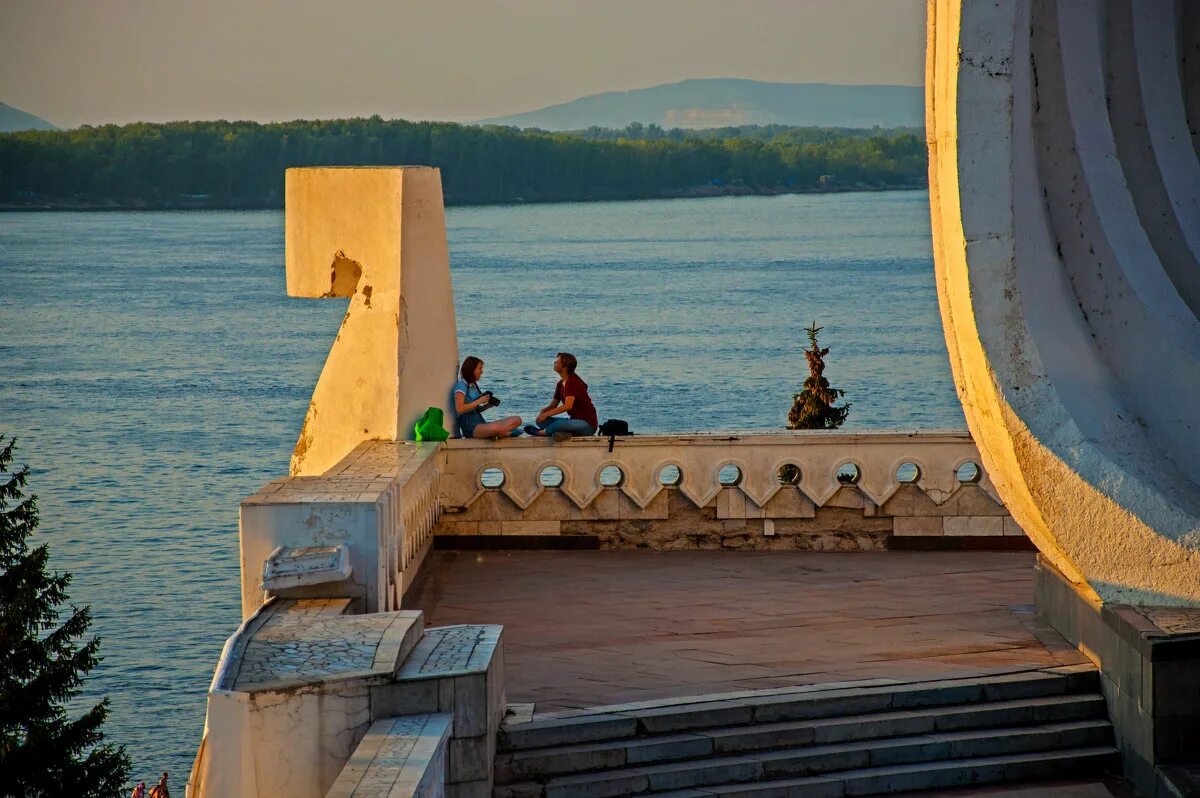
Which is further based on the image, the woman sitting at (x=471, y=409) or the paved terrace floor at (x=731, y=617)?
the woman sitting at (x=471, y=409)

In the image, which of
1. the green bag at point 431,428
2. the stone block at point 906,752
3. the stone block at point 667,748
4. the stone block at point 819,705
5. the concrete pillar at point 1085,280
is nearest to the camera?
the stone block at point 667,748

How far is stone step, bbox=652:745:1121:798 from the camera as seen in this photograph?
8703 mm

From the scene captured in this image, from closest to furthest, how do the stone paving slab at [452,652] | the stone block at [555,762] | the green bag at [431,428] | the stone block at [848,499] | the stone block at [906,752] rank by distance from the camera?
the stone paving slab at [452,652]
the stone block at [555,762]
the stone block at [906,752]
the green bag at [431,428]
the stone block at [848,499]

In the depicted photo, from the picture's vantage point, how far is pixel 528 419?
5456 centimetres

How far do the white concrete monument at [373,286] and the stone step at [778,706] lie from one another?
15.5 ft

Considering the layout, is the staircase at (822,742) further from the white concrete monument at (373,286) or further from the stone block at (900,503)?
the white concrete monument at (373,286)

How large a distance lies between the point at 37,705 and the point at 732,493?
1212 cm

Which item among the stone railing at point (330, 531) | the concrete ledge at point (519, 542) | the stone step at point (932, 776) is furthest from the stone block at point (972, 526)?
the stone railing at point (330, 531)

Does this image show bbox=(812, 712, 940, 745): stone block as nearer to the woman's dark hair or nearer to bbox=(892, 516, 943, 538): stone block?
bbox=(892, 516, 943, 538): stone block

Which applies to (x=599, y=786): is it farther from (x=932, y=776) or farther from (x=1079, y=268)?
(x=1079, y=268)

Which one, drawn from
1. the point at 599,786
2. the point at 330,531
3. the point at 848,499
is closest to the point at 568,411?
the point at 848,499

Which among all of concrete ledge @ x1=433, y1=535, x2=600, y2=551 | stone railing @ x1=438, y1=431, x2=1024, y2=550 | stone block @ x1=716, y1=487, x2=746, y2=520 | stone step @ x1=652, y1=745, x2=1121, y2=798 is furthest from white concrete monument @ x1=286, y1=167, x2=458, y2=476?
stone step @ x1=652, y1=745, x2=1121, y2=798

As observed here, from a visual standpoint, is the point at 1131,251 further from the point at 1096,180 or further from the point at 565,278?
the point at 565,278

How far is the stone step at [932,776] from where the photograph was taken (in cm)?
870
